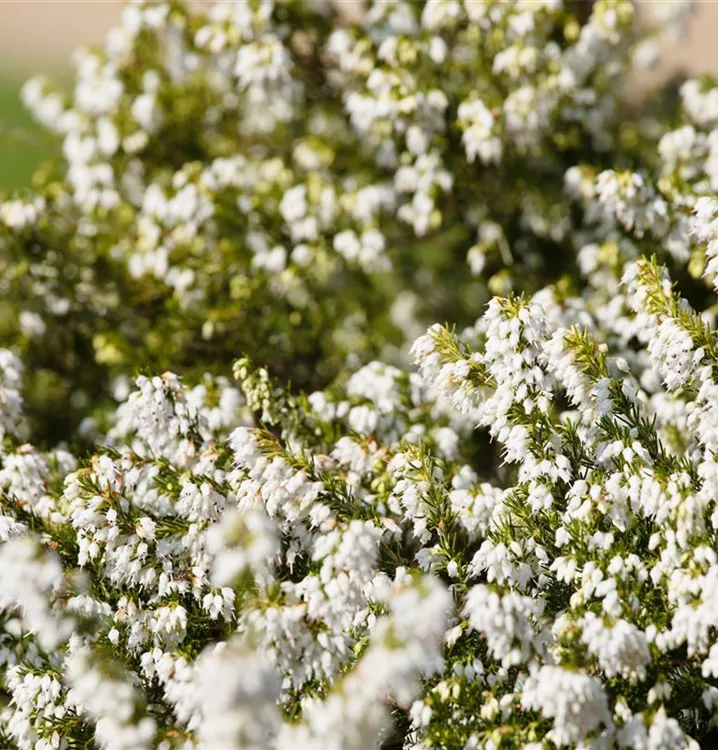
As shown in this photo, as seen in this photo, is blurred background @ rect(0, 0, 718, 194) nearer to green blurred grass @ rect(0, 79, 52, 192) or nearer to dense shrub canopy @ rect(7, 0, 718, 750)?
green blurred grass @ rect(0, 79, 52, 192)

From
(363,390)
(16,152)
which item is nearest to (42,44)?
(16,152)

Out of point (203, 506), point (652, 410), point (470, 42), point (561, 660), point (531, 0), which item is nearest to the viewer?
point (561, 660)

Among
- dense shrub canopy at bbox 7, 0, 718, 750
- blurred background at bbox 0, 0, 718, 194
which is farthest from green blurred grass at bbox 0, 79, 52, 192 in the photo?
dense shrub canopy at bbox 7, 0, 718, 750

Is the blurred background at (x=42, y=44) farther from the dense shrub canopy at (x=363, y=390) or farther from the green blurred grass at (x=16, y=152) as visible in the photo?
the dense shrub canopy at (x=363, y=390)

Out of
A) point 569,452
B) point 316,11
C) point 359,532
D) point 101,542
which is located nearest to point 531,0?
point 316,11

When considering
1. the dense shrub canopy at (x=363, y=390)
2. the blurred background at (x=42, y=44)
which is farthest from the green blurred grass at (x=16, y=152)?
the dense shrub canopy at (x=363, y=390)

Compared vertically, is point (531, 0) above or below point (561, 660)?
above

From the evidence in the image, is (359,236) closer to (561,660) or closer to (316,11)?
(316,11)

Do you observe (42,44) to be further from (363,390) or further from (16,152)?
(363,390)
